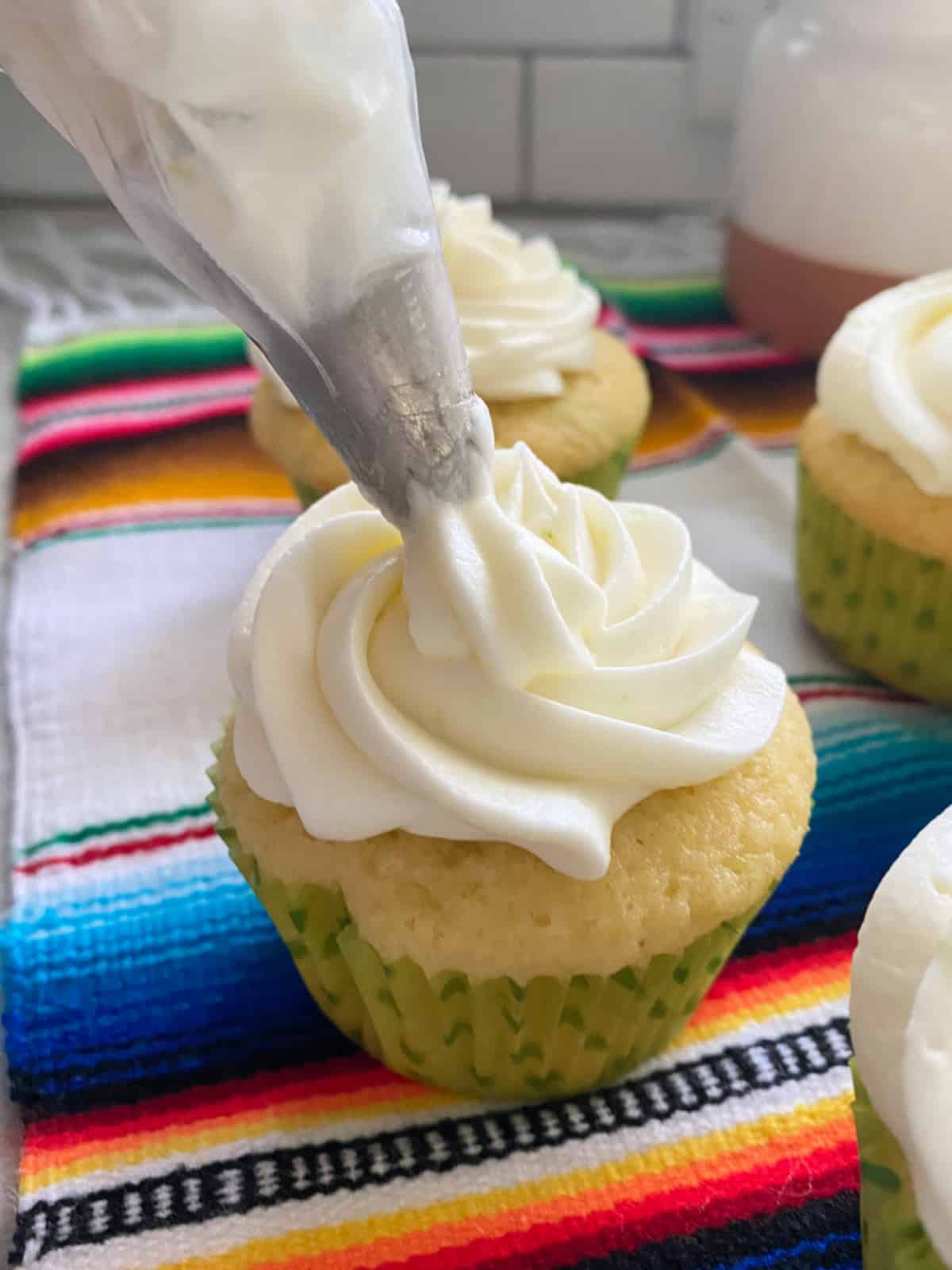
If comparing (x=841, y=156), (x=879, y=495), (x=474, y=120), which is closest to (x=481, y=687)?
(x=879, y=495)

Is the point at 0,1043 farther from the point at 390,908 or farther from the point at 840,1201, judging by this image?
the point at 840,1201

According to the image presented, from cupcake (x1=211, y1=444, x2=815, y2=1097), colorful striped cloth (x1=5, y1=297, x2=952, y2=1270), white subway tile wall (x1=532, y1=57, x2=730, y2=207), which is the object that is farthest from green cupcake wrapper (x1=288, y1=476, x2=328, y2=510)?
white subway tile wall (x1=532, y1=57, x2=730, y2=207)

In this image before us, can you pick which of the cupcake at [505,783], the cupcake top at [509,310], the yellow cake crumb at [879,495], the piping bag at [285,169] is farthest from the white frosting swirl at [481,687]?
the cupcake top at [509,310]

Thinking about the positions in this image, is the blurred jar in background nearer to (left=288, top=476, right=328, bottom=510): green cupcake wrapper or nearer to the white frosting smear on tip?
(left=288, top=476, right=328, bottom=510): green cupcake wrapper

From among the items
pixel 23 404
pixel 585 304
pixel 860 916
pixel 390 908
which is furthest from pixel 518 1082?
pixel 23 404

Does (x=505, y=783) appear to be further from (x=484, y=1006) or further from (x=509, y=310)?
(x=509, y=310)

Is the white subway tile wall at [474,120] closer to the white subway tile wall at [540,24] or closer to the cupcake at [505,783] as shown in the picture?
the white subway tile wall at [540,24]
